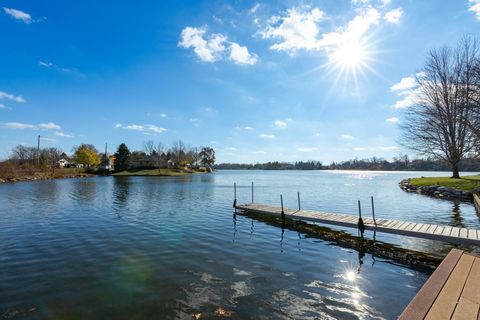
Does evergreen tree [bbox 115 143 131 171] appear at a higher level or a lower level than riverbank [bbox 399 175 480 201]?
higher

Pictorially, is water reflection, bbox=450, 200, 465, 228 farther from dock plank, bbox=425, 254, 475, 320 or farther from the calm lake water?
dock plank, bbox=425, 254, 475, 320

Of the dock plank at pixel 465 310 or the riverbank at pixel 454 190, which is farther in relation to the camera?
the riverbank at pixel 454 190

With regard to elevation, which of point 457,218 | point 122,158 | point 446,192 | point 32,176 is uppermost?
point 122,158

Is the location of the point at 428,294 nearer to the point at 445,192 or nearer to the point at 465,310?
the point at 465,310

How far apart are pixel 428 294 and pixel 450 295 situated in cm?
48

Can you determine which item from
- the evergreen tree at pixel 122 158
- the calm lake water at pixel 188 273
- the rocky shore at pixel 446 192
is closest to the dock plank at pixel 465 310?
the calm lake water at pixel 188 273

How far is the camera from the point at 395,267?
1076 centimetres

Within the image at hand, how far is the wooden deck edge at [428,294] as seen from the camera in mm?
5297

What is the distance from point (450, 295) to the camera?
6.16m

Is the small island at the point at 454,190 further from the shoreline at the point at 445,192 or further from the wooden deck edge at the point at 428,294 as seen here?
the wooden deck edge at the point at 428,294

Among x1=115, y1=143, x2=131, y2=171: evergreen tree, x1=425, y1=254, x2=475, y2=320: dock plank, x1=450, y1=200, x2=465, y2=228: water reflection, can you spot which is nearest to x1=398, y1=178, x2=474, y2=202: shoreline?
x1=450, y1=200, x2=465, y2=228: water reflection

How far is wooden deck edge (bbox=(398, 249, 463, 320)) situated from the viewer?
17.4 feet

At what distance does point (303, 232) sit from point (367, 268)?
6.14 metres

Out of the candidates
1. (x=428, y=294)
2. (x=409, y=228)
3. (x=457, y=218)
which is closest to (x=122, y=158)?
(x=457, y=218)
